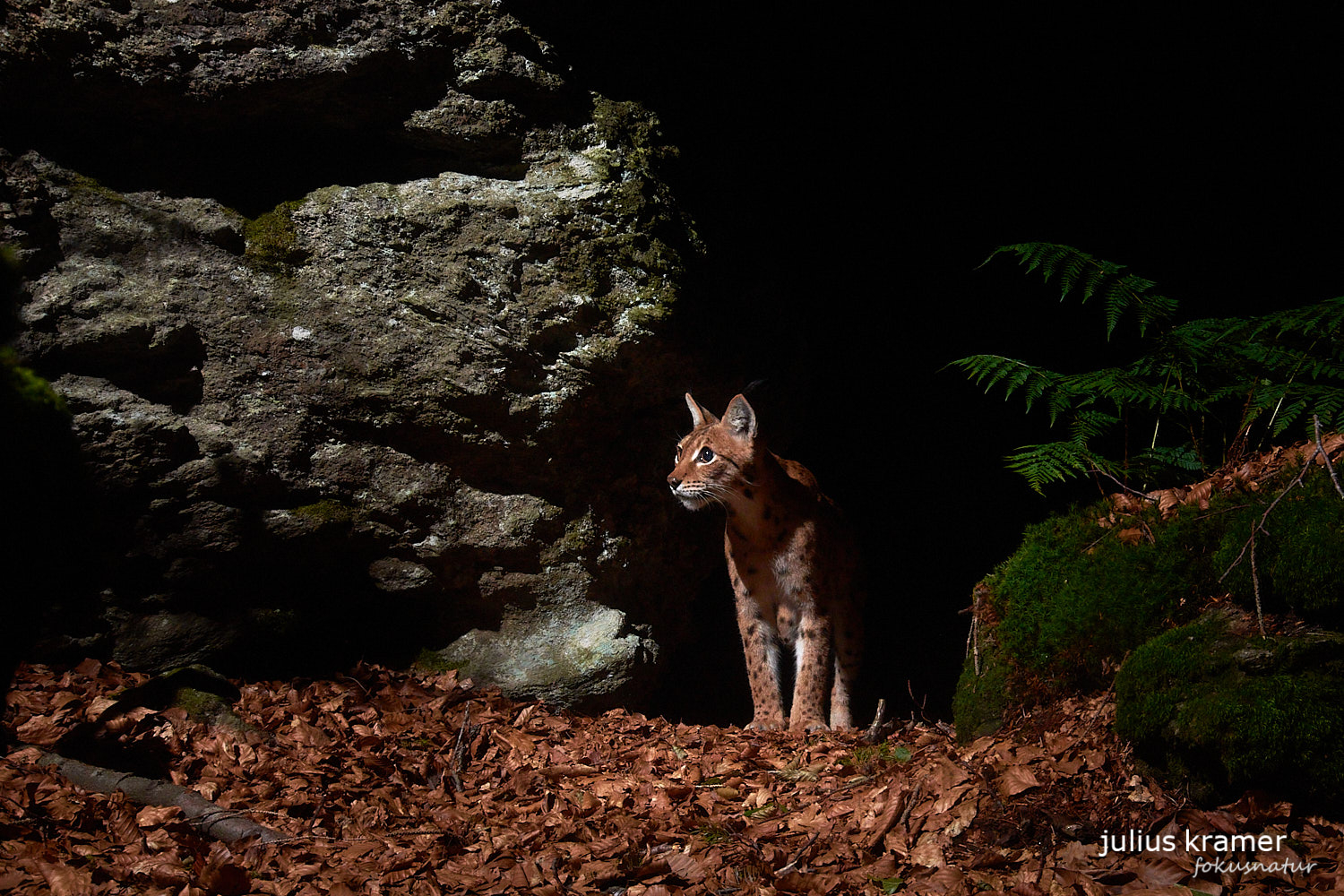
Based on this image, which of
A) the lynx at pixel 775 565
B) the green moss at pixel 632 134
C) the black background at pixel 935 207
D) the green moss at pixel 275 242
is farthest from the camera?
the black background at pixel 935 207

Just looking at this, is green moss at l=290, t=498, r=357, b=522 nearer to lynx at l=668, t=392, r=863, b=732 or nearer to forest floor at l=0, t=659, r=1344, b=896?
forest floor at l=0, t=659, r=1344, b=896

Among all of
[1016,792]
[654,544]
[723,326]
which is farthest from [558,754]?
[723,326]

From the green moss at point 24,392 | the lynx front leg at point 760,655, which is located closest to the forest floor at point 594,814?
the lynx front leg at point 760,655

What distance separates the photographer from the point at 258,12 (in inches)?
210

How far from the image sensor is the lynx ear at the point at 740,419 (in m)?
6.43

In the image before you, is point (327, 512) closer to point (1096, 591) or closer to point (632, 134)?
point (632, 134)

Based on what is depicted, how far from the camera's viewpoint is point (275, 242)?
5.63m

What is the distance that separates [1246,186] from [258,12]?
358 inches

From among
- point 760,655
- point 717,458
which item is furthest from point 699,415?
point 760,655

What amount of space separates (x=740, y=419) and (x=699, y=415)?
37 centimetres

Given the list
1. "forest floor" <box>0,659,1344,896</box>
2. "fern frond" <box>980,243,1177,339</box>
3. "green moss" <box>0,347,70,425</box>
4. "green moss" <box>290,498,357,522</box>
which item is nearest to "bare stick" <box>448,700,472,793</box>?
"forest floor" <box>0,659,1344,896</box>

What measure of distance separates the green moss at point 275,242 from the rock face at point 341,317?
0.02 m

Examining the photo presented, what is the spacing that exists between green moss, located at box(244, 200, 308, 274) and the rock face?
0.02 m

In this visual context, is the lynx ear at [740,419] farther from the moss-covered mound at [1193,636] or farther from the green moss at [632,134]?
the moss-covered mound at [1193,636]
